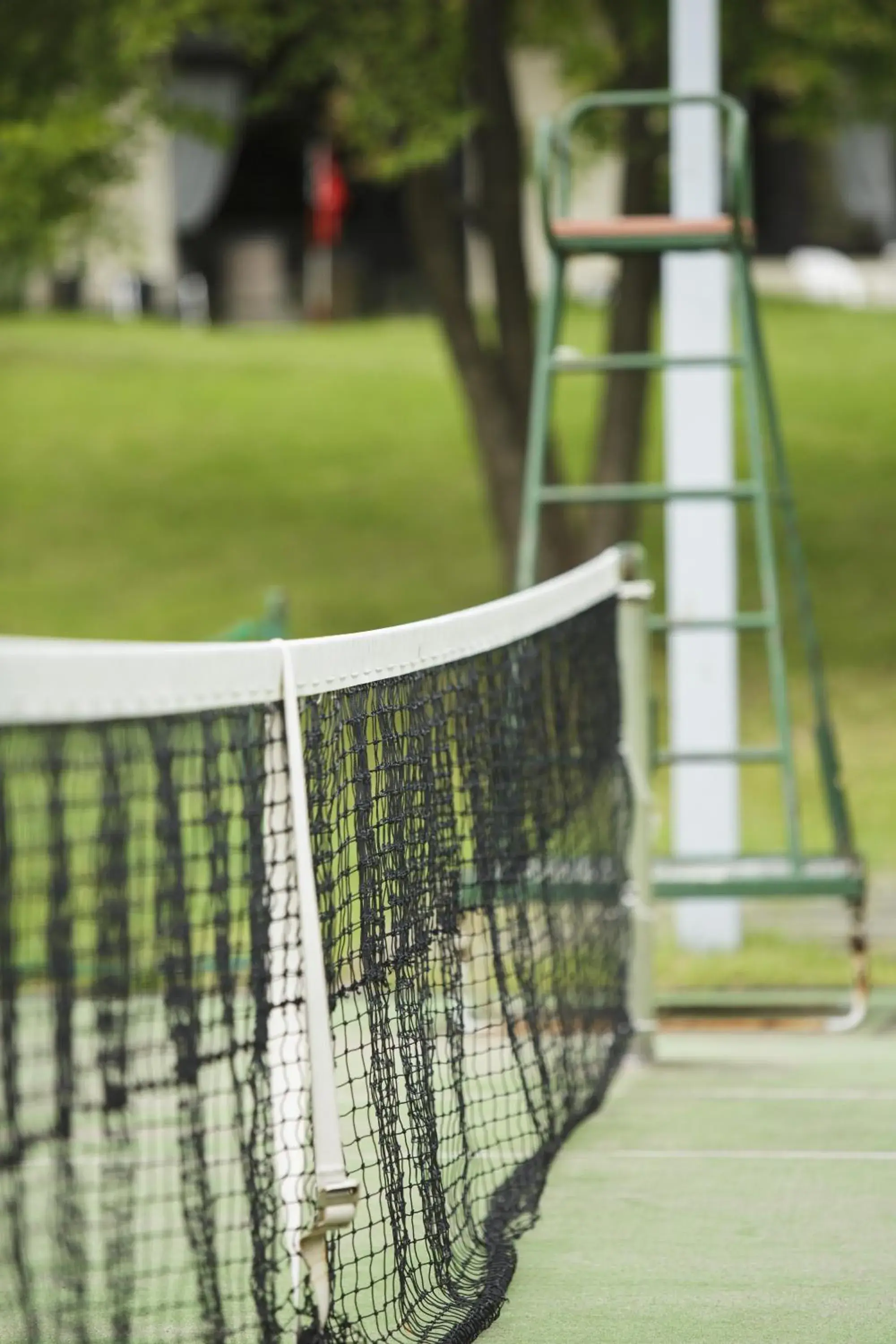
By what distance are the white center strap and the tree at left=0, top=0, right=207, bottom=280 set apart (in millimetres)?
9279

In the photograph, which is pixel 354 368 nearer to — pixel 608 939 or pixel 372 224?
pixel 372 224

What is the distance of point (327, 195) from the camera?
26.6m

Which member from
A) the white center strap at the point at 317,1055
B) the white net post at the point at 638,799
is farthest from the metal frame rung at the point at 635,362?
the white center strap at the point at 317,1055

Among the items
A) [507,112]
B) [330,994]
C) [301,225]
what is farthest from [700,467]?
[301,225]

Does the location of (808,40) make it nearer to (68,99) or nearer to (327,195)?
(68,99)

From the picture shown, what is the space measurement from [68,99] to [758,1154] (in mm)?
9694

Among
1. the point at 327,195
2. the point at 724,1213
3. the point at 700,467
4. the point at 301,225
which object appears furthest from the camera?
Answer: the point at 301,225

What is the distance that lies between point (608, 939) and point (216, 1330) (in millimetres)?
3362

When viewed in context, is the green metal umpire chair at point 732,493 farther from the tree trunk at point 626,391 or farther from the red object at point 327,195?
the red object at point 327,195

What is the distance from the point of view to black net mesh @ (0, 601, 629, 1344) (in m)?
2.93

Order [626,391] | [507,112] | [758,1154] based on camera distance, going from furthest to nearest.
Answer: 1. [626,391]
2. [507,112]
3. [758,1154]

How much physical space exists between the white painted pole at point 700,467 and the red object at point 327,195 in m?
17.8

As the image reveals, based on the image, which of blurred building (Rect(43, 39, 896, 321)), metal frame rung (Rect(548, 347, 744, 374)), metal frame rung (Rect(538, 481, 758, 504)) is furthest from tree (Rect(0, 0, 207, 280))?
blurred building (Rect(43, 39, 896, 321))

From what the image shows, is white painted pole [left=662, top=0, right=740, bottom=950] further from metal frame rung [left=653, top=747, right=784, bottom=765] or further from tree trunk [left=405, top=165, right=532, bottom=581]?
tree trunk [left=405, top=165, right=532, bottom=581]
